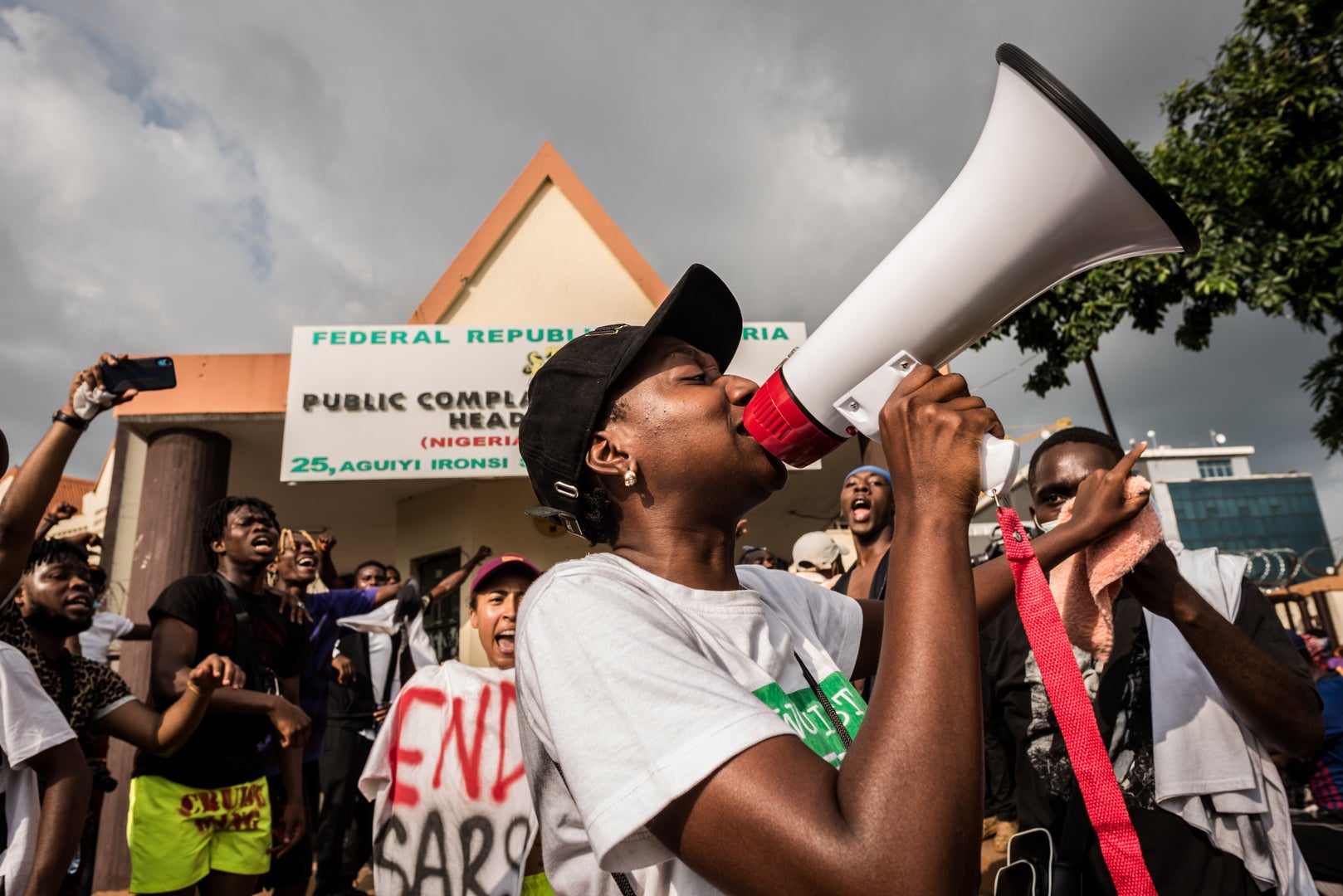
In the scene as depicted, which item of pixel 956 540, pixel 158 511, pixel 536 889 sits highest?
pixel 158 511

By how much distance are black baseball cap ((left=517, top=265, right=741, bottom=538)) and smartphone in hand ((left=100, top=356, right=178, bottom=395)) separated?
1853mm

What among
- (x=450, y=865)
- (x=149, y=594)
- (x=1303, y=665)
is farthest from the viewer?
(x=149, y=594)

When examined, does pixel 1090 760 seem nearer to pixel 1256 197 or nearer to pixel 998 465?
pixel 998 465

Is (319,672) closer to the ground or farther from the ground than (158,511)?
closer to the ground

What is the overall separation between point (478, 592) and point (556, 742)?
2.48 m

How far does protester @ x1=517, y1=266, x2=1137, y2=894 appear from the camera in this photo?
0.85m

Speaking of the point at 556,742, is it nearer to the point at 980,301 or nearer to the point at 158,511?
the point at 980,301

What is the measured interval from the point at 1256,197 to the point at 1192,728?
335 inches

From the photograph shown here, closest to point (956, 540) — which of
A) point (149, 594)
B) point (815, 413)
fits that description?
point (815, 413)

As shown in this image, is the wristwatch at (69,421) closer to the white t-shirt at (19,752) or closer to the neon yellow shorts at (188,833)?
the white t-shirt at (19,752)

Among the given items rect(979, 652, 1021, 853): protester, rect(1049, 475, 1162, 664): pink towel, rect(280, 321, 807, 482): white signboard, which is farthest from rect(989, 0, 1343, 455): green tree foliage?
rect(1049, 475, 1162, 664): pink towel

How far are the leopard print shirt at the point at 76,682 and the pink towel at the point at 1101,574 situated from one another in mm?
3037

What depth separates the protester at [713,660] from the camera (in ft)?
2.81

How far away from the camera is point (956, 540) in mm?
1034
